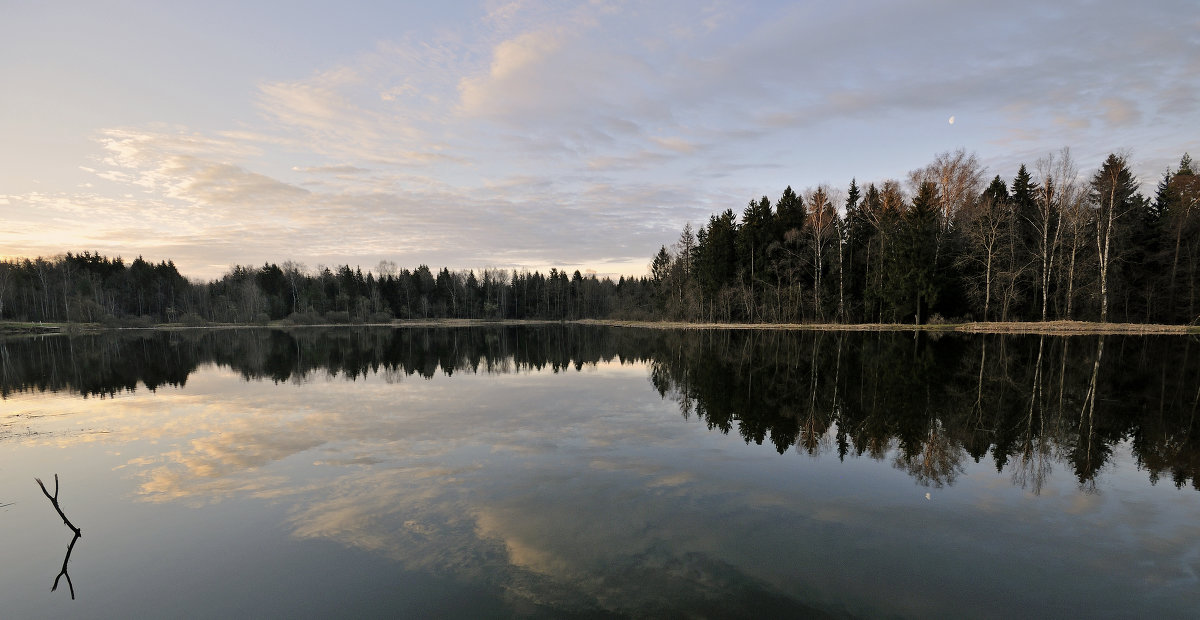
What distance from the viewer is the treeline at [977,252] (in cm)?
3897

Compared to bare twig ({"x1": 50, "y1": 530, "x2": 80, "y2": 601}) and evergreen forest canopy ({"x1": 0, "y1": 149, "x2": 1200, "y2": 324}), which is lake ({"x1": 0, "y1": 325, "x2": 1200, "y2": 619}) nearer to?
bare twig ({"x1": 50, "y1": 530, "x2": 80, "y2": 601})

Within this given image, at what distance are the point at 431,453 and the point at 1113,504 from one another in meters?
10.7

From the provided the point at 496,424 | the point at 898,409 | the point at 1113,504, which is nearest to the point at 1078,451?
the point at 1113,504

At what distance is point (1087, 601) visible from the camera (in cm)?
461

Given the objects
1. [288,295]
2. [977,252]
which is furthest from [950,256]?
[288,295]

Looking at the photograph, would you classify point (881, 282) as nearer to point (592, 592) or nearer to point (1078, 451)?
point (1078, 451)

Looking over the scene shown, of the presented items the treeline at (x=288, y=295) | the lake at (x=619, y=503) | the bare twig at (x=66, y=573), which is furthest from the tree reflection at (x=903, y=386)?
the treeline at (x=288, y=295)

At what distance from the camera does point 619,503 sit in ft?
23.7

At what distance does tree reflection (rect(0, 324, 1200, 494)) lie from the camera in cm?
957

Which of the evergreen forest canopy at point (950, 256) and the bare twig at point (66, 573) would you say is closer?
the bare twig at point (66, 573)

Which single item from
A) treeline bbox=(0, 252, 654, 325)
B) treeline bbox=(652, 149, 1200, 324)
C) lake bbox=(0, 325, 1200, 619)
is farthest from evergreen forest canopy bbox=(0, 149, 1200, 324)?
lake bbox=(0, 325, 1200, 619)

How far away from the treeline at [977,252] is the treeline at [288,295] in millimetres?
31180

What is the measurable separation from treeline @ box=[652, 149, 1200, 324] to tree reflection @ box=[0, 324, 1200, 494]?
11080mm

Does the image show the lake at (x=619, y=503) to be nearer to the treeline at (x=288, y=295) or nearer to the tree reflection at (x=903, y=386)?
the tree reflection at (x=903, y=386)
